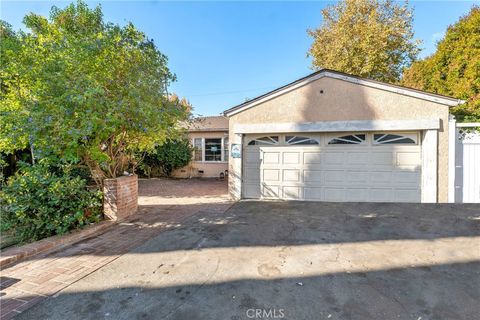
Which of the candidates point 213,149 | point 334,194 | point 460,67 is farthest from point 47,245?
point 460,67

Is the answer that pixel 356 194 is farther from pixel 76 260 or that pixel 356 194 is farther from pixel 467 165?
pixel 76 260

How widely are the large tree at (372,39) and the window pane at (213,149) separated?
8900mm

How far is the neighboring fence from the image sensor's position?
6.46 metres

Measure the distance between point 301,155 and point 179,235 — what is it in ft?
15.7

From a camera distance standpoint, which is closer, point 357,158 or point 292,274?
point 292,274

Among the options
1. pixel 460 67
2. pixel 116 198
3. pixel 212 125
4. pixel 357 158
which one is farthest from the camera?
pixel 212 125

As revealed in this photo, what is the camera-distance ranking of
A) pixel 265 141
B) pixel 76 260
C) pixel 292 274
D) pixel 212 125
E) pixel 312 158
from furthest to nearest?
1. pixel 212 125
2. pixel 265 141
3. pixel 312 158
4. pixel 76 260
5. pixel 292 274

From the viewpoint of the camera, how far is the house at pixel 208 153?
46.8 feet

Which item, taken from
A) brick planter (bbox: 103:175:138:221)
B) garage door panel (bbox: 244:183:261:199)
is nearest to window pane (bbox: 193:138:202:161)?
garage door panel (bbox: 244:183:261:199)

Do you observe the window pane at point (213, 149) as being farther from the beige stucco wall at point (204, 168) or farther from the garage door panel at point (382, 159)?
the garage door panel at point (382, 159)

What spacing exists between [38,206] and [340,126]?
7768 mm

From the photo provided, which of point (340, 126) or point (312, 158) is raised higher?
point (340, 126)

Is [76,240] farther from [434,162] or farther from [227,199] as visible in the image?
[434,162]

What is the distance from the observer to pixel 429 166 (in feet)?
21.3
